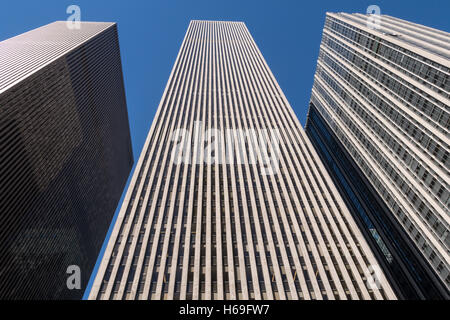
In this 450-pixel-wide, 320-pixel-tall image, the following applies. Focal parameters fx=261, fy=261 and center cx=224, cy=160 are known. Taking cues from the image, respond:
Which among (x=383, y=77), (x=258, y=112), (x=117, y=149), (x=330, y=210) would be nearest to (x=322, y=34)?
(x=383, y=77)

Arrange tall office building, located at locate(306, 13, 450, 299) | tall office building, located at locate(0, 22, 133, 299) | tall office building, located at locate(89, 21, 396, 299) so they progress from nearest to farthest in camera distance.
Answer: tall office building, located at locate(89, 21, 396, 299), tall office building, located at locate(306, 13, 450, 299), tall office building, located at locate(0, 22, 133, 299)

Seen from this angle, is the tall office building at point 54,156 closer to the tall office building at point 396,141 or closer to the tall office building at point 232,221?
the tall office building at point 232,221

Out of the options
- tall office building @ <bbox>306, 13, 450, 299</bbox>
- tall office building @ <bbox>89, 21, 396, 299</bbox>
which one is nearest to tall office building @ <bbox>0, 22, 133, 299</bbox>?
tall office building @ <bbox>89, 21, 396, 299</bbox>

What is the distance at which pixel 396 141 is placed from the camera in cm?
7931

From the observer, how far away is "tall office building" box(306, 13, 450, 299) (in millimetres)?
63188

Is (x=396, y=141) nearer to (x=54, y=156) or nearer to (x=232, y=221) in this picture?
(x=232, y=221)

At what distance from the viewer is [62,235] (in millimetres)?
107500

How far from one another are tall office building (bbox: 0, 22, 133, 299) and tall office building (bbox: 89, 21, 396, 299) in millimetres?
48268

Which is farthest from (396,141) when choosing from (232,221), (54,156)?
(54,156)

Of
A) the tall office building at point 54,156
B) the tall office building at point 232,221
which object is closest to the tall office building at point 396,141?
the tall office building at point 232,221

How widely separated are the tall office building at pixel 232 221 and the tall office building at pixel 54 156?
4827 cm

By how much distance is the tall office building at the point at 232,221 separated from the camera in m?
42.9

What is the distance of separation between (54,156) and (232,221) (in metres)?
88.2

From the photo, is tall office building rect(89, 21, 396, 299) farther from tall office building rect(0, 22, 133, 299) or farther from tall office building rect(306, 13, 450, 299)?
tall office building rect(0, 22, 133, 299)
